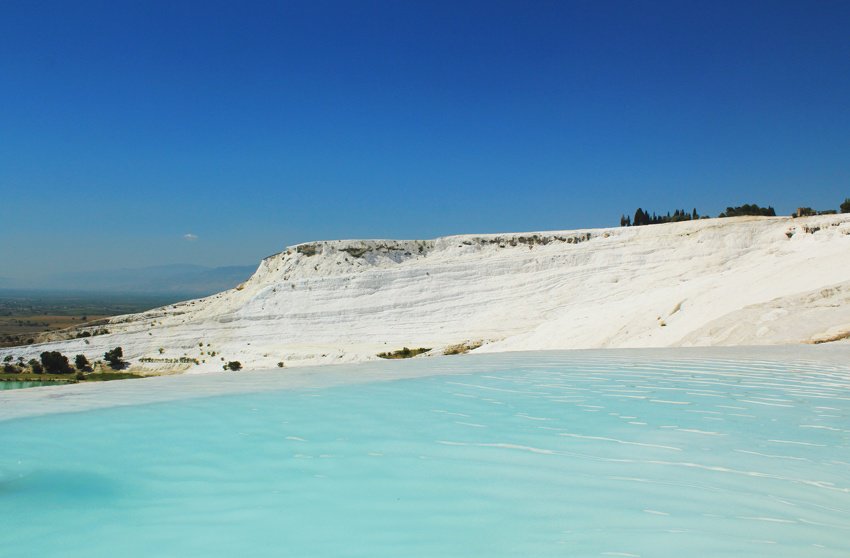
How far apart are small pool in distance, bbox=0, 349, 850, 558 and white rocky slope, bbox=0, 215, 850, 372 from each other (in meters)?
15.3

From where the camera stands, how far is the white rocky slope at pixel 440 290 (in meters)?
31.3

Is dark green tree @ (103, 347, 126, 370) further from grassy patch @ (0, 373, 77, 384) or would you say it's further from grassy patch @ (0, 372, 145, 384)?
grassy patch @ (0, 373, 77, 384)

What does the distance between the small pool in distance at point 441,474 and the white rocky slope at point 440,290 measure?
1533 centimetres

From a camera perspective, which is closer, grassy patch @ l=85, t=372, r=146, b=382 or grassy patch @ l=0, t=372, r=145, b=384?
grassy patch @ l=0, t=372, r=145, b=384

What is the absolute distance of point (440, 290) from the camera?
122 feet

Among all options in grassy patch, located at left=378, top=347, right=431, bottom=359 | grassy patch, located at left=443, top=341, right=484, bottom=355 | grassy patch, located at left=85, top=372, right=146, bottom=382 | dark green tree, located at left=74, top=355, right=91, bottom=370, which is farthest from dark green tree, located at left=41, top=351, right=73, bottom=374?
grassy patch, located at left=443, top=341, right=484, bottom=355

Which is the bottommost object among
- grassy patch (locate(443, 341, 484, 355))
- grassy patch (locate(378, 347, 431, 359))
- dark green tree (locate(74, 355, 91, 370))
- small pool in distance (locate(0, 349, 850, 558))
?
dark green tree (locate(74, 355, 91, 370))

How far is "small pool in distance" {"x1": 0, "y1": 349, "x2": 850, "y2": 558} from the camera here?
3516mm

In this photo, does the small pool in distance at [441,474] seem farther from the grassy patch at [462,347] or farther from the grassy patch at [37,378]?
the grassy patch at [37,378]

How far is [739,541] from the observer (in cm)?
334

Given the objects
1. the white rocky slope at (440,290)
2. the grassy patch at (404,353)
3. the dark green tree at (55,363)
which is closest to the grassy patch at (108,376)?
the white rocky slope at (440,290)

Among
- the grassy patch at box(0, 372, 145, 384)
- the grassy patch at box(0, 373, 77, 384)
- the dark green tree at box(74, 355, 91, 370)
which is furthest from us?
the dark green tree at box(74, 355, 91, 370)

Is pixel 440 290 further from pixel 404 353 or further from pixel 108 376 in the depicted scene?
pixel 108 376

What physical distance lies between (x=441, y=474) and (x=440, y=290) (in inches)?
1278
